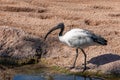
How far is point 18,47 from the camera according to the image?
29.7 feet

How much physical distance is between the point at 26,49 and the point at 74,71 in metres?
1.24

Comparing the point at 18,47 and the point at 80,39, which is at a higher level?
the point at 80,39

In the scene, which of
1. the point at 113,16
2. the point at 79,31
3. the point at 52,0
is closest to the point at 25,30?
the point at 79,31

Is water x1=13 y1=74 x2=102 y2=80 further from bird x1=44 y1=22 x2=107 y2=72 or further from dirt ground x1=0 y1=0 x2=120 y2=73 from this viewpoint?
dirt ground x1=0 y1=0 x2=120 y2=73

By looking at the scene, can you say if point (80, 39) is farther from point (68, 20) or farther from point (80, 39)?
point (68, 20)

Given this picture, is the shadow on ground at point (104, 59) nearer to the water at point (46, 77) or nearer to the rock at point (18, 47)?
the water at point (46, 77)

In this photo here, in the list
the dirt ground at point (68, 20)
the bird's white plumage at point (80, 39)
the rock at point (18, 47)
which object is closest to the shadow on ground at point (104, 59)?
the dirt ground at point (68, 20)

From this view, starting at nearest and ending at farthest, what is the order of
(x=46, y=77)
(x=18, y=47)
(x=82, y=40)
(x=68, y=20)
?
(x=46, y=77) → (x=82, y=40) → (x=18, y=47) → (x=68, y=20)

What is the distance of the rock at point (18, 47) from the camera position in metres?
8.84

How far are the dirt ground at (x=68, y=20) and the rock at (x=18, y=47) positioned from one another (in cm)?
24

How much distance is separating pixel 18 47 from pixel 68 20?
89.4 inches

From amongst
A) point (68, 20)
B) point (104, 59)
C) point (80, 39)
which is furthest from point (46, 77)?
point (68, 20)

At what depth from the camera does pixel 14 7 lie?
11.9 meters

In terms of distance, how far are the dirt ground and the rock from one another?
245mm
